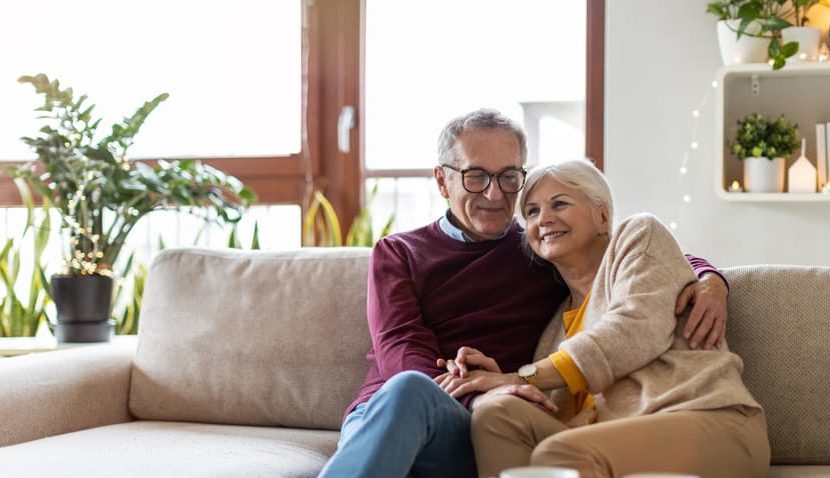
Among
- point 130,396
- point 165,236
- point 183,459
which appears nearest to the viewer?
point 183,459

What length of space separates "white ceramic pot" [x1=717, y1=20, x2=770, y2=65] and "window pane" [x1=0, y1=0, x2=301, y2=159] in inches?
61.4

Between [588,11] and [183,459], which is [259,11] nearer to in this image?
[588,11]

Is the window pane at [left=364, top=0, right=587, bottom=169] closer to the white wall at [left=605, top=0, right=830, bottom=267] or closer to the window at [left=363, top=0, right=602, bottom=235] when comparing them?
the window at [left=363, top=0, right=602, bottom=235]

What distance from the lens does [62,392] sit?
2.54m

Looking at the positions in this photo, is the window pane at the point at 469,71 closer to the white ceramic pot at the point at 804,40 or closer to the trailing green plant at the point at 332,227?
→ the trailing green plant at the point at 332,227

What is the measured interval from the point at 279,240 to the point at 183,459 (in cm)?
192

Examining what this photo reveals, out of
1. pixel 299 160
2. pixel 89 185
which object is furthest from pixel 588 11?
pixel 89 185

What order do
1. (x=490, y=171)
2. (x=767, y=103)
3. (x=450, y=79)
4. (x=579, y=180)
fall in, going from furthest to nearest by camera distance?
(x=450, y=79), (x=767, y=103), (x=490, y=171), (x=579, y=180)

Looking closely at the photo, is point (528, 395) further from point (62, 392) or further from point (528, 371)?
point (62, 392)

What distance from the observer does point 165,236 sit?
4207 millimetres

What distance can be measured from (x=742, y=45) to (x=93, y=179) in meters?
2.02

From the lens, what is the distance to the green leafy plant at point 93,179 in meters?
3.23

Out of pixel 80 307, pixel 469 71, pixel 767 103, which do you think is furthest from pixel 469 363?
pixel 469 71

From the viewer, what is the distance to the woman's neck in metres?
2.28
